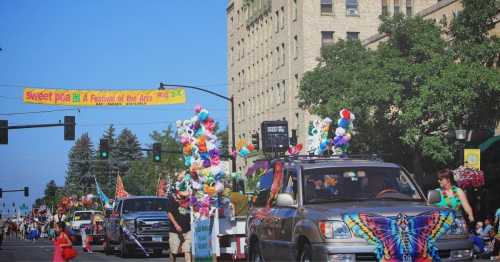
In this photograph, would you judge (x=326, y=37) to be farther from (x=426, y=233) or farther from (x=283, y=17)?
(x=426, y=233)

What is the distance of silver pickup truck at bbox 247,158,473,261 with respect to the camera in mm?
11742

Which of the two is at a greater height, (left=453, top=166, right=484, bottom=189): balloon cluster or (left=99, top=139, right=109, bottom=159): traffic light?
(left=99, top=139, right=109, bottom=159): traffic light

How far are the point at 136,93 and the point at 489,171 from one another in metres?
22.0

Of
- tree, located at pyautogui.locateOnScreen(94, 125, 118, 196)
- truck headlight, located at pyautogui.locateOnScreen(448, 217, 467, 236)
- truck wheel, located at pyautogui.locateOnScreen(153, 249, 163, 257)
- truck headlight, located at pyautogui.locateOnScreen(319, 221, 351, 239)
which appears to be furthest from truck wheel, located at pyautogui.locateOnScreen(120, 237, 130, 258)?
tree, located at pyautogui.locateOnScreen(94, 125, 118, 196)

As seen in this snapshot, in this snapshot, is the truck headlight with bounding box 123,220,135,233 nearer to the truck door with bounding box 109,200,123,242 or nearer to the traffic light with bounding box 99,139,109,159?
the truck door with bounding box 109,200,123,242

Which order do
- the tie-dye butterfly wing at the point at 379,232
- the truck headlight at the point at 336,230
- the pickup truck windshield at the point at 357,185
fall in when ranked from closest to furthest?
the tie-dye butterfly wing at the point at 379,232, the truck headlight at the point at 336,230, the pickup truck windshield at the point at 357,185

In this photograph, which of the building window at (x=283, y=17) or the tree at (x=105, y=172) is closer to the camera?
the building window at (x=283, y=17)

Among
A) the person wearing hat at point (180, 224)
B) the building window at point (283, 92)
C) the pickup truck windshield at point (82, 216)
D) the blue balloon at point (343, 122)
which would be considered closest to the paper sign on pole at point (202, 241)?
the person wearing hat at point (180, 224)

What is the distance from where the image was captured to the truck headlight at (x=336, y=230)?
11.8 metres

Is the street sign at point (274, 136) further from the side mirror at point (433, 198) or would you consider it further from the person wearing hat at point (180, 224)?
the side mirror at point (433, 198)

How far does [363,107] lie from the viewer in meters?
40.8

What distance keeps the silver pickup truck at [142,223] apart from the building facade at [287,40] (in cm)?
3226

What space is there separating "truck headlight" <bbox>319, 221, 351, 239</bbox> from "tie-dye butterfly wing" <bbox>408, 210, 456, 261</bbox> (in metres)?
0.78

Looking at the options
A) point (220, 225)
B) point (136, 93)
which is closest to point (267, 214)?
point (220, 225)
